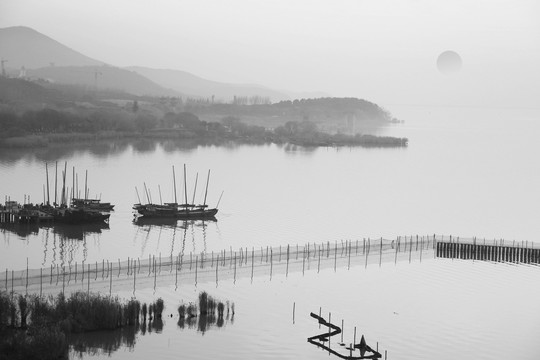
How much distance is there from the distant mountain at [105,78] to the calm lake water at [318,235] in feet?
175

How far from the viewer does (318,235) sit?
1873cm

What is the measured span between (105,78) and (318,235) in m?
81.0

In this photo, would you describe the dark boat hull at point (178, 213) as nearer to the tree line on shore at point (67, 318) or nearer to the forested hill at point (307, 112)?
the tree line on shore at point (67, 318)

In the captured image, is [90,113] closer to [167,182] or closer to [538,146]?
[167,182]

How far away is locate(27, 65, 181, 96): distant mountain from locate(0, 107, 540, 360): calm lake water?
2105 inches

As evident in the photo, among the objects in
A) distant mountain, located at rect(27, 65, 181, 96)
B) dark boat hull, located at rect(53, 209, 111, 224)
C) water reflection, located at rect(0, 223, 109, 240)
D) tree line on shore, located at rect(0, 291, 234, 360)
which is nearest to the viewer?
Result: tree line on shore, located at rect(0, 291, 234, 360)

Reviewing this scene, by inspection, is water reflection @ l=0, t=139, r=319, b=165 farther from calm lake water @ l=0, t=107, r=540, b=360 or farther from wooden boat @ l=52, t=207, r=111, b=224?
wooden boat @ l=52, t=207, r=111, b=224

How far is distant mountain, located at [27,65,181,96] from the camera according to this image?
91750 mm

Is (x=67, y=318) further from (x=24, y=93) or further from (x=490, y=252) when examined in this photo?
(x=24, y=93)

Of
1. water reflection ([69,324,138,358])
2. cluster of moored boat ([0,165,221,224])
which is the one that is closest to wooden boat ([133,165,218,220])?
cluster of moored boat ([0,165,221,224])

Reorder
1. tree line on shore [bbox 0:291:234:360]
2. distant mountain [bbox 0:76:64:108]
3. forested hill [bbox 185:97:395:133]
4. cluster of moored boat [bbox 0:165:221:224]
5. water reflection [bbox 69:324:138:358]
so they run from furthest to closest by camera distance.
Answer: forested hill [bbox 185:97:395:133]
distant mountain [bbox 0:76:64:108]
cluster of moored boat [bbox 0:165:221:224]
water reflection [bbox 69:324:138:358]
tree line on shore [bbox 0:291:234:360]

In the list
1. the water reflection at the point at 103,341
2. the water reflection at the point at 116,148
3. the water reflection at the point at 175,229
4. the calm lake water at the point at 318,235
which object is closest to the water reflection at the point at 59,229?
the calm lake water at the point at 318,235

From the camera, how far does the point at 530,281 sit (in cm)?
1452

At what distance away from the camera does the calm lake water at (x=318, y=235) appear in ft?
36.8
